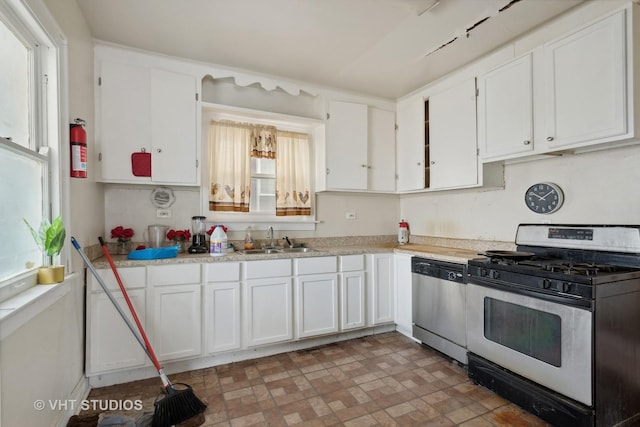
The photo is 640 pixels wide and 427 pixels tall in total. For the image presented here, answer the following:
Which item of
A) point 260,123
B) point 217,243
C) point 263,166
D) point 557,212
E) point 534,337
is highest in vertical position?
point 260,123

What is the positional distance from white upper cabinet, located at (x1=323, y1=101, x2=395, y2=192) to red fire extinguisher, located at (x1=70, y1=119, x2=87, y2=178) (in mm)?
2004

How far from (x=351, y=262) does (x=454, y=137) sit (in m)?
1.49

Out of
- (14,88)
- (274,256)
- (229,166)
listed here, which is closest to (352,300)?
(274,256)

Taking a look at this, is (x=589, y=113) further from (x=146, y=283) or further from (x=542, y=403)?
(x=146, y=283)

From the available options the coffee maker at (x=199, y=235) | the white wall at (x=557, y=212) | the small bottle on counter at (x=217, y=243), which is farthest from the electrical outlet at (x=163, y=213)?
the white wall at (x=557, y=212)

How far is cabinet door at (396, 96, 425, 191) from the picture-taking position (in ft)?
10.8

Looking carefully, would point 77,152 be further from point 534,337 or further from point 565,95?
point 565,95

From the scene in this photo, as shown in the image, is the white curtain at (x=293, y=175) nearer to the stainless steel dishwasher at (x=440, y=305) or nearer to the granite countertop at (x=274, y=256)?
the granite countertop at (x=274, y=256)

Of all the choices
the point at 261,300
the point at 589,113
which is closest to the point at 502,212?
the point at 589,113

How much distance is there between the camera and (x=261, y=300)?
103 inches

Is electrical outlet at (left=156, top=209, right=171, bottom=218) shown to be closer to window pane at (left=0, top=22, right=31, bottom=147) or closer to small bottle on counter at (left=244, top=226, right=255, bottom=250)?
small bottle on counter at (left=244, top=226, right=255, bottom=250)

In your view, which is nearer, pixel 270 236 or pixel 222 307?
pixel 222 307

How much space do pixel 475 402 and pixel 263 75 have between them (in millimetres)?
3112

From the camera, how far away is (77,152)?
187 cm
